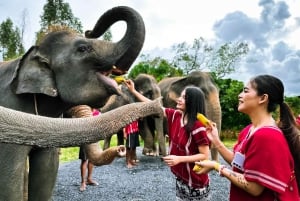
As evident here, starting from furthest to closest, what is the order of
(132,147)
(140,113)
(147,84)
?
(147,84), (132,147), (140,113)

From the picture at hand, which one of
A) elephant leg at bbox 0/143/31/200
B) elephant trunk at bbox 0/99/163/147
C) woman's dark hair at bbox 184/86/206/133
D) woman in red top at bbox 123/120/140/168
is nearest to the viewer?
elephant trunk at bbox 0/99/163/147

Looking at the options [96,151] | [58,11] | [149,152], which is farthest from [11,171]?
[58,11]

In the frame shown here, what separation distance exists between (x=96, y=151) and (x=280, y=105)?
1193 millimetres

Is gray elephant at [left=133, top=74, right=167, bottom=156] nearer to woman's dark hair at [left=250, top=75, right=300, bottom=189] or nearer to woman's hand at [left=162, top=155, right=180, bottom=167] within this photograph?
woman's hand at [left=162, top=155, right=180, bottom=167]

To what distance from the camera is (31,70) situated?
309 centimetres

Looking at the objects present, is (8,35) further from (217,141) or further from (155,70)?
(217,141)

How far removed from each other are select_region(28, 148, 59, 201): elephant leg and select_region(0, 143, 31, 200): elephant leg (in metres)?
0.22

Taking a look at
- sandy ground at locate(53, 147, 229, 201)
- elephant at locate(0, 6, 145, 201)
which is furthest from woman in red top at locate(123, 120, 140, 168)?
elephant at locate(0, 6, 145, 201)

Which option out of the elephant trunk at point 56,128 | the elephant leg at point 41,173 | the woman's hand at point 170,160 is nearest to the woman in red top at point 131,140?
the elephant leg at point 41,173

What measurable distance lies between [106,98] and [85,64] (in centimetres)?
26

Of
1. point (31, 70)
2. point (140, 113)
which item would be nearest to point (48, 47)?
point (31, 70)

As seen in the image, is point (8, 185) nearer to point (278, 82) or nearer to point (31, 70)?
point (31, 70)

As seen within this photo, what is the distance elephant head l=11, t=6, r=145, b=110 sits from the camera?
308cm

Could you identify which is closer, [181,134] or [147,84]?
[181,134]
